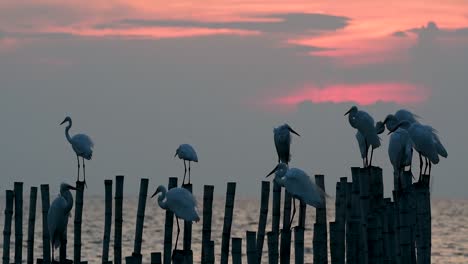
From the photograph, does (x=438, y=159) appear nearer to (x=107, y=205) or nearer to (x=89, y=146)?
(x=107, y=205)

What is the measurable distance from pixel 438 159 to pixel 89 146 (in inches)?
327

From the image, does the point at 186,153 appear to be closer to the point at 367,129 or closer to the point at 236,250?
the point at 367,129

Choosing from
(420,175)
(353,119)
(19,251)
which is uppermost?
(353,119)

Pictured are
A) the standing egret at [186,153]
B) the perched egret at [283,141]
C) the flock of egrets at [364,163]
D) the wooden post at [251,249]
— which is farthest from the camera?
the standing egret at [186,153]

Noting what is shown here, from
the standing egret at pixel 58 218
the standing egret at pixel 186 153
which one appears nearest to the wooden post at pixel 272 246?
the standing egret at pixel 58 218

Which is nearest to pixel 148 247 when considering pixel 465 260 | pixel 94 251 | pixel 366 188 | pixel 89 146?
pixel 94 251

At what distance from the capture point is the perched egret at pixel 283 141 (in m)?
21.5

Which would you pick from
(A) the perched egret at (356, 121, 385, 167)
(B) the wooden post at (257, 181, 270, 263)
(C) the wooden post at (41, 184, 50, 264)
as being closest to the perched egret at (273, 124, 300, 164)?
(A) the perched egret at (356, 121, 385, 167)

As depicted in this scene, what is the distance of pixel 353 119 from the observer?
2023cm

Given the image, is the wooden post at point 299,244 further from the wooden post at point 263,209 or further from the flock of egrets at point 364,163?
the wooden post at point 263,209

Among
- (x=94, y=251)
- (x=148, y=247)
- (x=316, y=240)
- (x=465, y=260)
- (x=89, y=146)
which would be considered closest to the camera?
(x=316, y=240)

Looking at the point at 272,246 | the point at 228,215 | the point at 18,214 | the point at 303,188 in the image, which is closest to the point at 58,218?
the point at 18,214

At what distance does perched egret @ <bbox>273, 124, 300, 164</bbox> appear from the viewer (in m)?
21.5

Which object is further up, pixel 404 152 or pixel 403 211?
pixel 404 152
